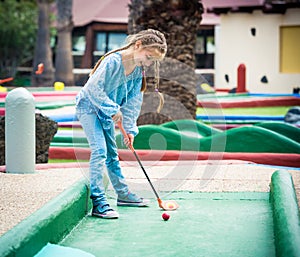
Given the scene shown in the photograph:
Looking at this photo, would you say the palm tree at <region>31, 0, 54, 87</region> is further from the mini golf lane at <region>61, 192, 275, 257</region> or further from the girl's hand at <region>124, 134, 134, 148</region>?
the girl's hand at <region>124, 134, 134, 148</region>

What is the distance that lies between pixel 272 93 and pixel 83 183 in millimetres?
16911

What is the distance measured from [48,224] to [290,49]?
18.1m

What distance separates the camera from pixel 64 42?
958 inches

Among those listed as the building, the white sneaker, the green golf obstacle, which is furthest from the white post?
the building

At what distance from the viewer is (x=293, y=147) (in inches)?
405

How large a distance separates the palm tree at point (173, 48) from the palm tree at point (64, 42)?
12.6 m

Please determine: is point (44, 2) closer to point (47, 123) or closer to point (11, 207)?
point (47, 123)

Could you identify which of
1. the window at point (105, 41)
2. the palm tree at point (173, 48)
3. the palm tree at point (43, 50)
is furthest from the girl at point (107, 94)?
the window at point (105, 41)

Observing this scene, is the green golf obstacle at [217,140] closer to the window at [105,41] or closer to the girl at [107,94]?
the girl at [107,94]

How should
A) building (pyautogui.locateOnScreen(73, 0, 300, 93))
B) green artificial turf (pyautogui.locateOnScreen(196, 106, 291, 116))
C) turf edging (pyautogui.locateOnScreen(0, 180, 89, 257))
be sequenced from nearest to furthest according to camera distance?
1. turf edging (pyautogui.locateOnScreen(0, 180, 89, 257))
2. green artificial turf (pyautogui.locateOnScreen(196, 106, 291, 116))
3. building (pyautogui.locateOnScreen(73, 0, 300, 93))

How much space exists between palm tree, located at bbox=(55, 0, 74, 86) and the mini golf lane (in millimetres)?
18501

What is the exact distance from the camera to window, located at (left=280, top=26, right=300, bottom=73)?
21562 mm

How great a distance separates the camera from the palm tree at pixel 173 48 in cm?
1148

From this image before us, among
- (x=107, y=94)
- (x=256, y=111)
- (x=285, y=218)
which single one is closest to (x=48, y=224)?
(x=285, y=218)
